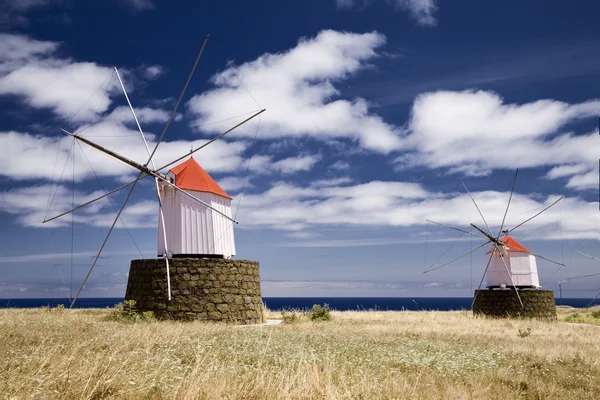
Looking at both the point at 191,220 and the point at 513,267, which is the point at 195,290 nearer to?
the point at 191,220

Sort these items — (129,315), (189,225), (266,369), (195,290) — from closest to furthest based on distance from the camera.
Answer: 1. (266,369)
2. (129,315)
3. (195,290)
4. (189,225)

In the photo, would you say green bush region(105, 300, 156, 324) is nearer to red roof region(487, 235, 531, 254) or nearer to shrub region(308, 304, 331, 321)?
shrub region(308, 304, 331, 321)

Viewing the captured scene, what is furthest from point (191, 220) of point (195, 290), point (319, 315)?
point (319, 315)

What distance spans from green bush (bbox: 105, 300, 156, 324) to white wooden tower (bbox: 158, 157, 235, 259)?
8.47 feet

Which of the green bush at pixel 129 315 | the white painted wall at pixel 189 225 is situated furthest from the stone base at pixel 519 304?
the green bush at pixel 129 315

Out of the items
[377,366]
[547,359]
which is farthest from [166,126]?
[547,359]

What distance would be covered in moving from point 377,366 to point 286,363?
189 cm

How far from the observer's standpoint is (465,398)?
7.32 metres

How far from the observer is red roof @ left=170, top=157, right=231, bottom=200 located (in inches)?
842

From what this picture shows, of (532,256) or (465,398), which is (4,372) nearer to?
(465,398)

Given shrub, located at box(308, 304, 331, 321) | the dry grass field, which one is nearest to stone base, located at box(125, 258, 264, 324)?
shrub, located at box(308, 304, 331, 321)

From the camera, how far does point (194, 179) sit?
21828 mm

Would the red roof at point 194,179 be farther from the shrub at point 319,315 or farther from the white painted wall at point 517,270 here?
the white painted wall at point 517,270

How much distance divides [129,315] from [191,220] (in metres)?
4.63
